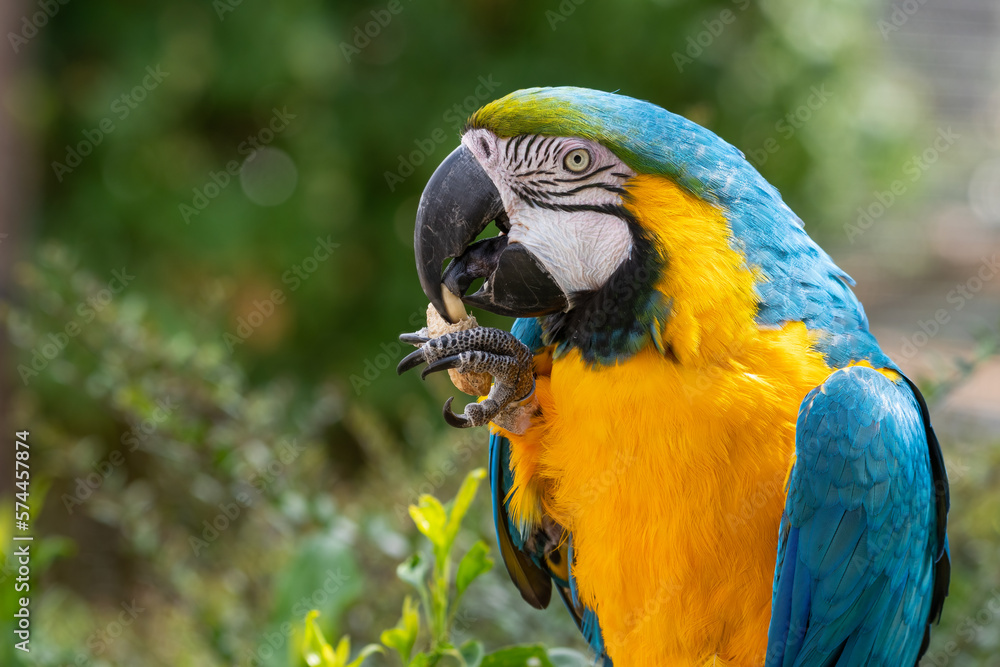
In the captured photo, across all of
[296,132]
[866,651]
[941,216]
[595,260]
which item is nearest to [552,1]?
[296,132]

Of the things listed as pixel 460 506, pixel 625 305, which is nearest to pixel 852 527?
pixel 625 305

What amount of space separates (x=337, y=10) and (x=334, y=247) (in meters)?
1.10

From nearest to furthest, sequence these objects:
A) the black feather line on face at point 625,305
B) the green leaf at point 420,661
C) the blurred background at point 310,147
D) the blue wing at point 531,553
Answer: the green leaf at point 420,661
the black feather line on face at point 625,305
the blue wing at point 531,553
the blurred background at point 310,147

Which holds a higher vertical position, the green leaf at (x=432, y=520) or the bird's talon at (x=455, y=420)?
the bird's talon at (x=455, y=420)

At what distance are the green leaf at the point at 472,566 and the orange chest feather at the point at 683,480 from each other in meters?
0.20

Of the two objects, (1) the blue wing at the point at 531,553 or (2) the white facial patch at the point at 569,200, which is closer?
(2) the white facial patch at the point at 569,200

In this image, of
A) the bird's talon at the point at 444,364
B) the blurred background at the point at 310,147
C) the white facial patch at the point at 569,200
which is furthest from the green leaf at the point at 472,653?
the blurred background at the point at 310,147

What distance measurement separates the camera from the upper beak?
119cm

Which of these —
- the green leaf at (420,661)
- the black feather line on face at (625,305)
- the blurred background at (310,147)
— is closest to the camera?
the green leaf at (420,661)

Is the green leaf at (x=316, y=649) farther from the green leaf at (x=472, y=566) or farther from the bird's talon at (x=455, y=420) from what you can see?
the bird's talon at (x=455, y=420)

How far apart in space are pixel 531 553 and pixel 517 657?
363 mm

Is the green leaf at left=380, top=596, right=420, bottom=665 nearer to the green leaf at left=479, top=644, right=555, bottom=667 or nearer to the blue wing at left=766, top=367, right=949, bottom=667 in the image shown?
the green leaf at left=479, top=644, right=555, bottom=667

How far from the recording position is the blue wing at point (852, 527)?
113 centimetres

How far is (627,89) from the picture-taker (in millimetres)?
3996
